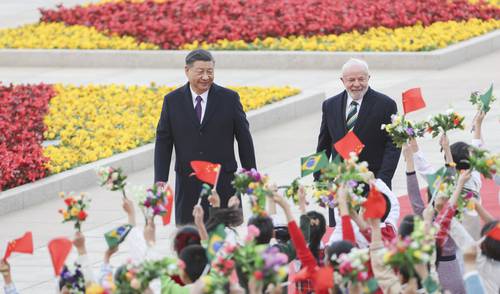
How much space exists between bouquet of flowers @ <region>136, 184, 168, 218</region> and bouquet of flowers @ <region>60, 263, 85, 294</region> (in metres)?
0.69

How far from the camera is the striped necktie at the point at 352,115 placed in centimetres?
1044

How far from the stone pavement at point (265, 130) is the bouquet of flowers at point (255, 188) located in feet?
9.77

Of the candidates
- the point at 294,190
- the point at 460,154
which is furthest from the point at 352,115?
the point at 294,190

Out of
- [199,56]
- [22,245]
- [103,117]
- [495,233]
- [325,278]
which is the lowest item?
[103,117]

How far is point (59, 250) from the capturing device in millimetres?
Answer: 7273

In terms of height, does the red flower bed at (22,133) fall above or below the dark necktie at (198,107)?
below

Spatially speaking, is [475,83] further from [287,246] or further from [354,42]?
[287,246]

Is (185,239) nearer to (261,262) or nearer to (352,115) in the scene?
(261,262)

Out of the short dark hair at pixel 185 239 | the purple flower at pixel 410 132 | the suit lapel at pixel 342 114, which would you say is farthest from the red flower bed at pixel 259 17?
the short dark hair at pixel 185 239

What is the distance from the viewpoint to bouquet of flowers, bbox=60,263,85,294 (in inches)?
294

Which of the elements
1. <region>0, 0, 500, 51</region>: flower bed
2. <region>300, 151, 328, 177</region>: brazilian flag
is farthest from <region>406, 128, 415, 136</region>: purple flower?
<region>0, 0, 500, 51</region>: flower bed

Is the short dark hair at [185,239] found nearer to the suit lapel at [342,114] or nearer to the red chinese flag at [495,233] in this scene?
the red chinese flag at [495,233]

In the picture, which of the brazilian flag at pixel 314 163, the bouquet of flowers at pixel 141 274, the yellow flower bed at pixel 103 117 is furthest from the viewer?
the yellow flower bed at pixel 103 117

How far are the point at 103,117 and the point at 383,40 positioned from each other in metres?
5.91
